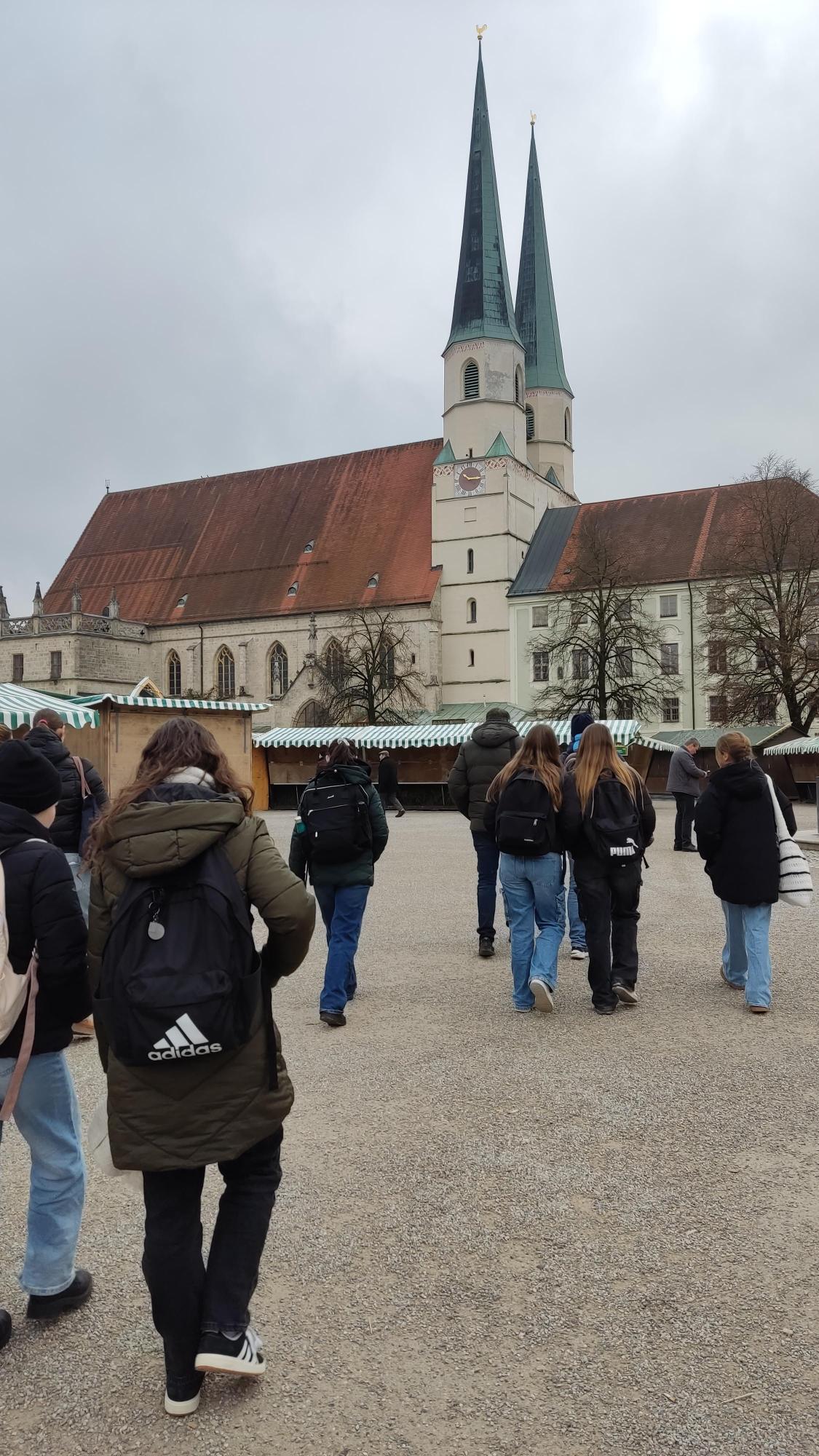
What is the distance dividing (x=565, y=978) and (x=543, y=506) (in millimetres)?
56680

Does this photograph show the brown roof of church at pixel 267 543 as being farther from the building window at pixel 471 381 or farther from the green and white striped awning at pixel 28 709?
the green and white striped awning at pixel 28 709

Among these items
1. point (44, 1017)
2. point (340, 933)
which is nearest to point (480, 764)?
point (340, 933)

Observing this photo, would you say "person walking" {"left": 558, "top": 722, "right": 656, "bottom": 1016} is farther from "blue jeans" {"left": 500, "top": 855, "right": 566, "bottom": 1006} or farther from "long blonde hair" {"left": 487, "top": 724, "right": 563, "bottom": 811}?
"blue jeans" {"left": 500, "top": 855, "right": 566, "bottom": 1006}

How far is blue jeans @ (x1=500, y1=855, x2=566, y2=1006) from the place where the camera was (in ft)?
24.3

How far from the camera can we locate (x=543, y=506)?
206 feet

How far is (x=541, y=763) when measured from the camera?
7.57m

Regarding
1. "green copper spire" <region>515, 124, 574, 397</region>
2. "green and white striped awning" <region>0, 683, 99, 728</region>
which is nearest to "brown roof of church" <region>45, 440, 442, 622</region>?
"green copper spire" <region>515, 124, 574, 397</region>

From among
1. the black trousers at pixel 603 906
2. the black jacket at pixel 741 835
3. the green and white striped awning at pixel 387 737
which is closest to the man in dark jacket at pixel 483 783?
the black trousers at pixel 603 906

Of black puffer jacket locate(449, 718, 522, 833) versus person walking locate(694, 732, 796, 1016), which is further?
black puffer jacket locate(449, 718, 522, 833)

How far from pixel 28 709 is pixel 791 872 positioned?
41.9 ft

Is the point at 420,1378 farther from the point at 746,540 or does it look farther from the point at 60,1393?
the point at 746,540

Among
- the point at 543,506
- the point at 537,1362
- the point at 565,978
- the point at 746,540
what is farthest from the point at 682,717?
the point at 537,1362

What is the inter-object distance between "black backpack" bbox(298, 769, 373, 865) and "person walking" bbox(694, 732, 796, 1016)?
2300 mm

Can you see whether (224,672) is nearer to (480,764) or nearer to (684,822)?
(684,822)
